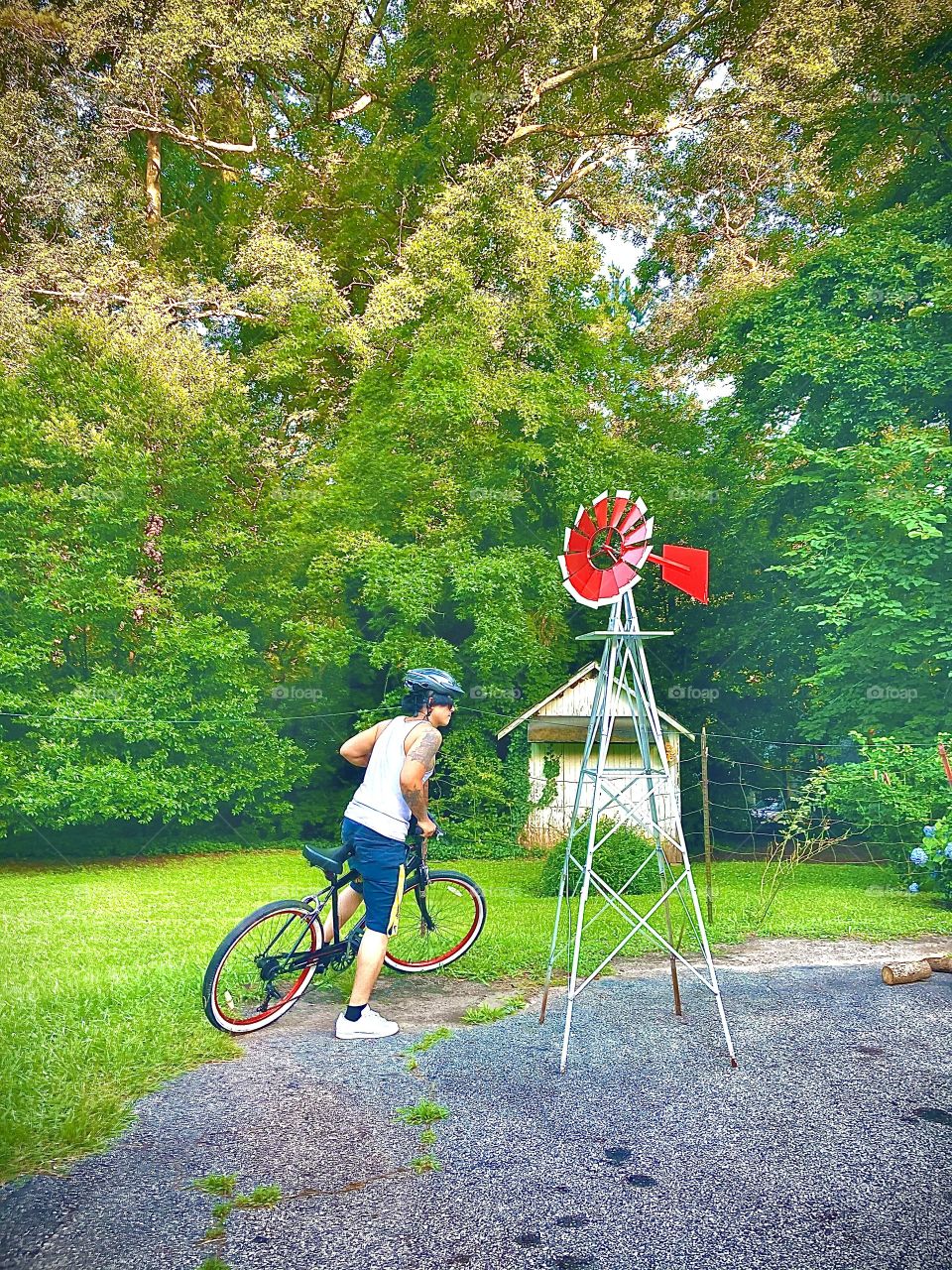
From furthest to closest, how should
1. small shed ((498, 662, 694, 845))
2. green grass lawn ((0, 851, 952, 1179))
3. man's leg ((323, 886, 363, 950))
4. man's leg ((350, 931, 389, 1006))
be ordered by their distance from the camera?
1. small shed ((498, 662, 694, 845))
2. man's leg ((323, 886, 363, 950))
3. man's leg ((350, 931, 389, 1006))
4. green grass lawn ((0, 851, 952, 1179))

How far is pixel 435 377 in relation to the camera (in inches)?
594

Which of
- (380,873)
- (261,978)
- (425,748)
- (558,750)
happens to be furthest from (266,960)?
(558,750)

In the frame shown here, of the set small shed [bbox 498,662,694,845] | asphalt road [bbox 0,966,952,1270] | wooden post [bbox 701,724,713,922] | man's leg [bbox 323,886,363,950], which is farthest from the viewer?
small shed [bbox 498,662,694,845]

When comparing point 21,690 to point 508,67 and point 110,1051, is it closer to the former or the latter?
point 110,1051

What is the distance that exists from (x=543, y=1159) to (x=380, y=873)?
161cm

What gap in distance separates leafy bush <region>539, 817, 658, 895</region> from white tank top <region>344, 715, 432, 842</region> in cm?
411

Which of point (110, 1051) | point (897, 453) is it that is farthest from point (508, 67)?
point (110, 1051)

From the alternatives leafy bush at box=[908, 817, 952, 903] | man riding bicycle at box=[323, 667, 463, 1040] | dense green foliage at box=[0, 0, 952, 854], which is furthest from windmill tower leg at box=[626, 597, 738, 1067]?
dense green foliage at box=[0, 0, 952, 854]

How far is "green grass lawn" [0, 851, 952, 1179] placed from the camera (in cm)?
360

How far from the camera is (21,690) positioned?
42.7ft

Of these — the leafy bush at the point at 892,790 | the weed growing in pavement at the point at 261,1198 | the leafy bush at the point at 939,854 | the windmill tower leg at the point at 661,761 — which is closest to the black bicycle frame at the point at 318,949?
the weed growing in pavement at the point at 261,1198

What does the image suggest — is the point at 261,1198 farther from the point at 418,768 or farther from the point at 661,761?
the point at 661,761

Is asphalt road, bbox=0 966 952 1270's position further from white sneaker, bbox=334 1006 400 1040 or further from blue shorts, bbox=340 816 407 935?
blue shorts, bbox=340 816 407 935

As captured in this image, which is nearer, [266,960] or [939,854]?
[266,960]
